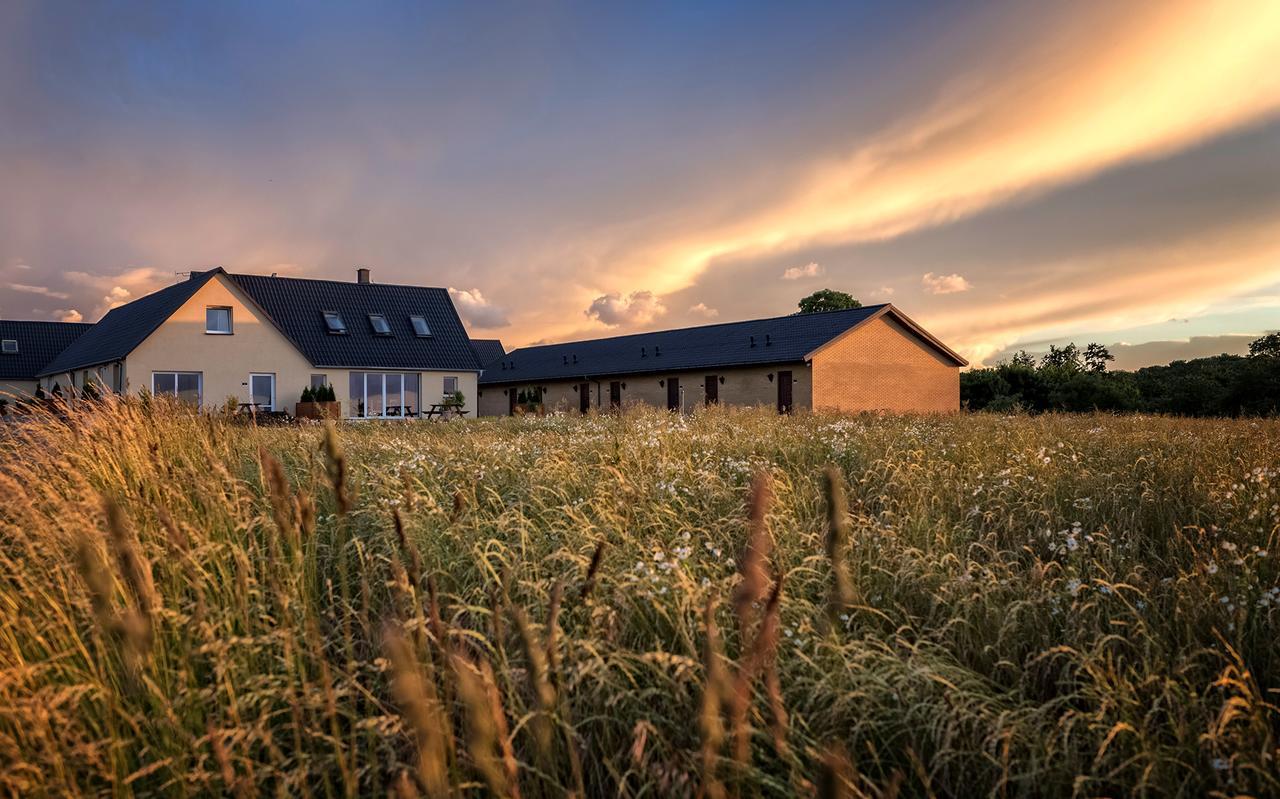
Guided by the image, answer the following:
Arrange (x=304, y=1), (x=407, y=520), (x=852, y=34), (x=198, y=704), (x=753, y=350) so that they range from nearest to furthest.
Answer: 1. (x=198, y=704)
2. (x=407, y=520)
3. (x=304, y=1)
4. (x=852, y=34)
5. (x=753, y=350)

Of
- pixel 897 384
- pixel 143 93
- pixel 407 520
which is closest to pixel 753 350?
pixel 897 384

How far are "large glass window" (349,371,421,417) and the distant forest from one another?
2261cm

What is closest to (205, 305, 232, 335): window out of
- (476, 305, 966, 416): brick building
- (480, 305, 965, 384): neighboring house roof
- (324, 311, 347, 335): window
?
(324, 311, 347, 335): window

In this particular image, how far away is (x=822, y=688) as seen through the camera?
8.79 feet

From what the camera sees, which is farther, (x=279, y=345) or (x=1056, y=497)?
Result: (x=279, y=345)

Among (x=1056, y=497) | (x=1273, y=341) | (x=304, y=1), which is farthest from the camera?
(x=1273, y=341)

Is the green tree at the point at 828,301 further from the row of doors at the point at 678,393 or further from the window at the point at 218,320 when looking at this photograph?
the window at the point at 218,320

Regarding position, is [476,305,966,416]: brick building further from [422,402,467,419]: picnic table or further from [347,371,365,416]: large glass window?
[347,371,365,416]: large glass window

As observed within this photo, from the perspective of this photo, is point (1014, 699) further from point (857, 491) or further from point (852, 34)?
point (852, 34)

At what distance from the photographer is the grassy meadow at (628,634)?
6.71ft

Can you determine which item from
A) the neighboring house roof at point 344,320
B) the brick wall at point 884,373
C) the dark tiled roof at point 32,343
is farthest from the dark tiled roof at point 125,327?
the brick wall at point 884,373

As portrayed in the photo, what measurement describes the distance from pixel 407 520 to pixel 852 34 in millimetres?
9691

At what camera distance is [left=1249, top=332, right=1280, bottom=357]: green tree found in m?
24.9

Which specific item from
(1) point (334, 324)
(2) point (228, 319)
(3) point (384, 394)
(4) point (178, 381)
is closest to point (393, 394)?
(3) point (384, 394)
